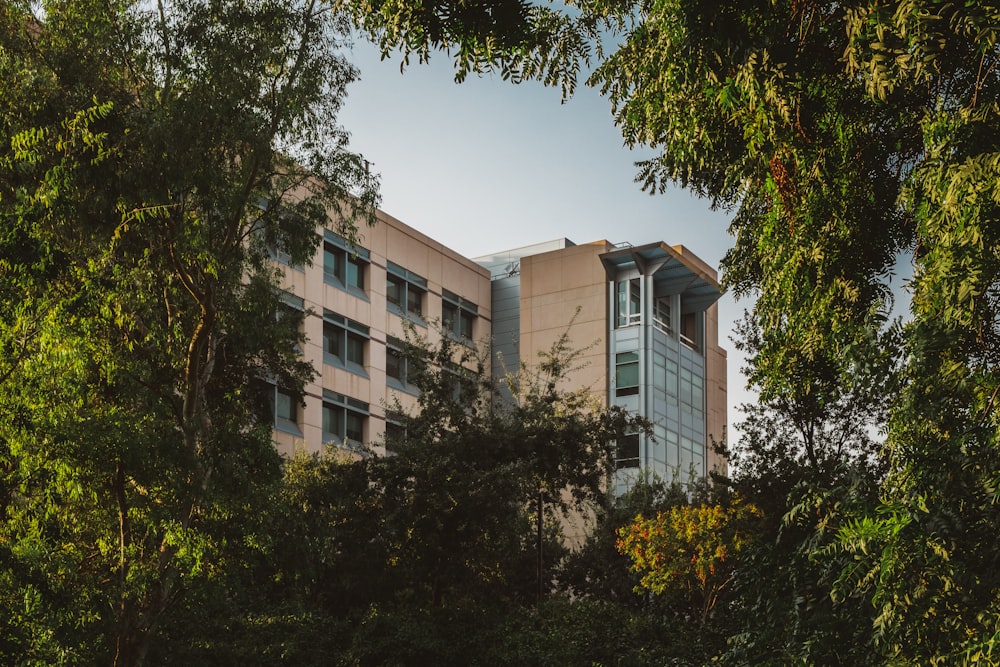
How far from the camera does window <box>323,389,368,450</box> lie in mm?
44969

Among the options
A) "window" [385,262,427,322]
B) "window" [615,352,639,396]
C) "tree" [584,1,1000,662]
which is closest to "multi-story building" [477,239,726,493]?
"window" [615,352,639,396]

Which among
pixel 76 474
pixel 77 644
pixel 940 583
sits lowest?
pixel 77 644

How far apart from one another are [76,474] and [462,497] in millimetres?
10930

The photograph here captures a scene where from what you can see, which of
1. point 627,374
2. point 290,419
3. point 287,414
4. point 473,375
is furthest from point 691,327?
point 473,375

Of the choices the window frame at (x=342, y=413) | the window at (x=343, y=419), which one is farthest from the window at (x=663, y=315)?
the window at (x=343, y=419)

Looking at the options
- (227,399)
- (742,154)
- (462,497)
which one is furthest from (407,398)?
(742,154)

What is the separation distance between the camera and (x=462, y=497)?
80.0 feet

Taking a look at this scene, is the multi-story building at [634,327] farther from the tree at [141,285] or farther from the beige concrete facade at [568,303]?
the tree at [141,285]

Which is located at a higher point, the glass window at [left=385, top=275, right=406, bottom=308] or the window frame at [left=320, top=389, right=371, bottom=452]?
the glass window at [left=385, top=275, right=406, bottom=308]

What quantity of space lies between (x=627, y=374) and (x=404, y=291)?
1151 centimetres

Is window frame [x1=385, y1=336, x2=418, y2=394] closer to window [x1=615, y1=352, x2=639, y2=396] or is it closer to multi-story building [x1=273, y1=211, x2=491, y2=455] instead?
multi-story building [x1=273, y1=211, x2=491, y2=455]

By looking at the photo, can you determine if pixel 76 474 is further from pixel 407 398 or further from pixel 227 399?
pixel 407 398

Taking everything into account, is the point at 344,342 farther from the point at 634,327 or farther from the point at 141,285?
the point at 141,285

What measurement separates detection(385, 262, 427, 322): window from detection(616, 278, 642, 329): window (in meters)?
10.00
